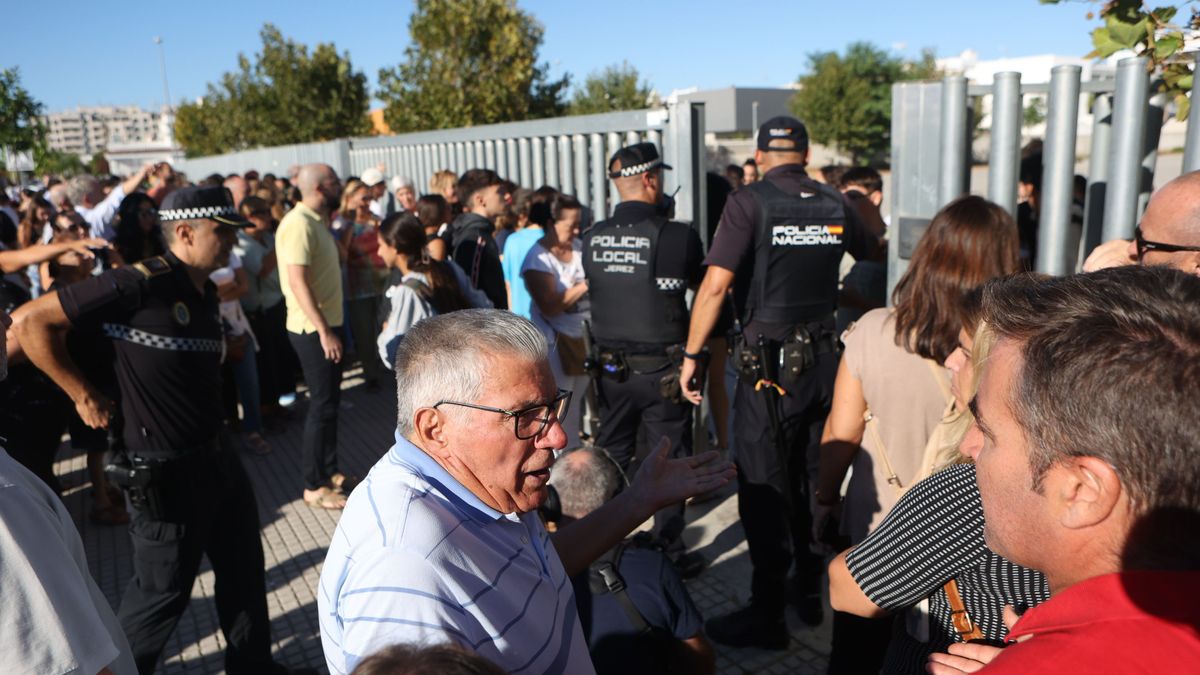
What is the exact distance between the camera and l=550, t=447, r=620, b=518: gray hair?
252 centimetres

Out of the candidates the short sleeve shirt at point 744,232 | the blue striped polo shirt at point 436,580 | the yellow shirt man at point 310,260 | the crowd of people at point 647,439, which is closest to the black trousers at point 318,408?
the crowd of people at point 647,439

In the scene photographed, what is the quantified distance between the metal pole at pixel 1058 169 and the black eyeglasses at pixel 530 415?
284 cm

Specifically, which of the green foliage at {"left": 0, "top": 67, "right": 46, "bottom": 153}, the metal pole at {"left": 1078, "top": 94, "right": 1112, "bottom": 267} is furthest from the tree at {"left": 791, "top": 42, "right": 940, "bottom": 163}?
the metal pole at {"left": 1078, "top": 94, "right": 1112, "bottom": 267}

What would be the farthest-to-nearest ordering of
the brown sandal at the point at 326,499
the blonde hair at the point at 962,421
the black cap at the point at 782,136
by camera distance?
1. the brown sandal at the point at 326,499
2. the black cap at the point at 782,136
3. the blonde hair at the point at 962,421

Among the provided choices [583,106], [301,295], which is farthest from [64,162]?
[301,295]

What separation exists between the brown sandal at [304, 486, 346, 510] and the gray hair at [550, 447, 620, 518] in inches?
130

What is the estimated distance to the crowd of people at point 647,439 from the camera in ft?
3.40

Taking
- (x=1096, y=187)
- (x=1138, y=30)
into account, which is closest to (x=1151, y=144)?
(x=1096, y=187)

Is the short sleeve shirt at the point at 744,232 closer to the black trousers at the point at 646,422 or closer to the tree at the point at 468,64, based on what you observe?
the black trousers at the point at 646,422

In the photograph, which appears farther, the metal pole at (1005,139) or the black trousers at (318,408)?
the black trousers at (318,408)

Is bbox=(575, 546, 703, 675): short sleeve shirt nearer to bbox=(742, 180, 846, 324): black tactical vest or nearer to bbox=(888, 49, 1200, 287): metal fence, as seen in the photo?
bbox=(742, 180, 846, 324): black tactical vest

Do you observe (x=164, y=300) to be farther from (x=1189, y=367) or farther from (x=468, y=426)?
(x=1189, y=367)

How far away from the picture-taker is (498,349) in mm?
1764

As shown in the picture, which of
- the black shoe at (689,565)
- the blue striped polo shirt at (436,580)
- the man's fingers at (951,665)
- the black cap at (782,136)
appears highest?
the black cap at (782,136)
